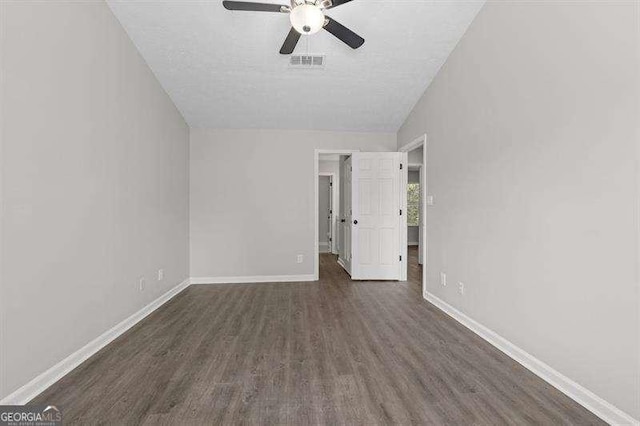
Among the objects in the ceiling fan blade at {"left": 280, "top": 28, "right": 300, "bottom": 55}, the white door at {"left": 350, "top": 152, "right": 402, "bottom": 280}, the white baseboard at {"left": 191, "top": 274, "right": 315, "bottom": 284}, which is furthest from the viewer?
the white door at {"left": 350, "top": 152, "right": 402, "bottom": 280}

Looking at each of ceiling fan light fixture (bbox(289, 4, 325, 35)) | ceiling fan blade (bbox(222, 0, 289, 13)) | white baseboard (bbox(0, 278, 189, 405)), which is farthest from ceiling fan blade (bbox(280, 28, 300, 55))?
white baseboard (bbox(0, 278, 189, 405))

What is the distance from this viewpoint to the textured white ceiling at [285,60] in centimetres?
280

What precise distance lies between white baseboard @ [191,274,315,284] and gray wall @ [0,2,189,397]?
124cm

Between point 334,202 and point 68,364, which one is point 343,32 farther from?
point 334,202

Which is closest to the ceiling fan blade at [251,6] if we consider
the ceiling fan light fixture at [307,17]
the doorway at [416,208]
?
the ceiling fan light fixture at [307,17]

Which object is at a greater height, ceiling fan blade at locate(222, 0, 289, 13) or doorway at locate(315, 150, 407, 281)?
ceiling fan blade at locate(222, 0, 289, 13)

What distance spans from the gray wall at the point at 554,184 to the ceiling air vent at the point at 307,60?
144cm

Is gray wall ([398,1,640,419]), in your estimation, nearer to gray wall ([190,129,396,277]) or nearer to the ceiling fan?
the ceiling fan

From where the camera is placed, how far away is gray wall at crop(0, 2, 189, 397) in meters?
1.72

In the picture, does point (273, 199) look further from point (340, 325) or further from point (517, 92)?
point (517, 92)

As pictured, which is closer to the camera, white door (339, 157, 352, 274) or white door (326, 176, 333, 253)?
white door (339, 157, 352, 274)

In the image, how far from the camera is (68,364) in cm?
210

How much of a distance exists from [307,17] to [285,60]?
1.46 m

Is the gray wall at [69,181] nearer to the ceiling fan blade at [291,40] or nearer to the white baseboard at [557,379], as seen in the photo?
the ceiling fan blade at [291,40]
